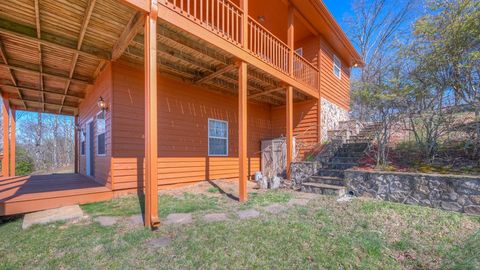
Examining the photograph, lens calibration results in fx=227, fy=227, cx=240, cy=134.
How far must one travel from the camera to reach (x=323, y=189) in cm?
583

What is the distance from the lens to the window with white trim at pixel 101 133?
6.49m

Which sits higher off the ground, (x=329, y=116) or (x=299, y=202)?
(x=329, y=116)

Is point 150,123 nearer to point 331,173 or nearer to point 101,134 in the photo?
point 101,134

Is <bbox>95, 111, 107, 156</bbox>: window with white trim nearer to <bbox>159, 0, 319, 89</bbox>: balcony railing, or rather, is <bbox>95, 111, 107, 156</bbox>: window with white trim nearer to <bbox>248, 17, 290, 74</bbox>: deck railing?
<bbox>159, 0, 319, 89</bbox>: balcony railing

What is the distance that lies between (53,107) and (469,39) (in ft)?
46.7

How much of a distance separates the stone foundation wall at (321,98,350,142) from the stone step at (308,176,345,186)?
9.16ft

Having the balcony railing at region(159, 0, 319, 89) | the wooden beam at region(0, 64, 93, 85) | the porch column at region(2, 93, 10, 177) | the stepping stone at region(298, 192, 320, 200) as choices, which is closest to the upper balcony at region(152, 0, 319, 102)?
the balcony railing at region(159, 0, 319, 89)

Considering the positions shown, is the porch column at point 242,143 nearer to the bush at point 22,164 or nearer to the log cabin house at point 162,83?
the log cabin house at point 162,83

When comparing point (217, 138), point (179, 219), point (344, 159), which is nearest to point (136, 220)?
point (179, 219)

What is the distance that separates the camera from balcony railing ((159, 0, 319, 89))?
4469 millimetres

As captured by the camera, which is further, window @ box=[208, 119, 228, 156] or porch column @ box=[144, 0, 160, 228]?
window @ box=[208, 119, 228, 156]

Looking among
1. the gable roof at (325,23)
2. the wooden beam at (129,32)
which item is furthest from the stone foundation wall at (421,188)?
the wooden beam at (129,32)

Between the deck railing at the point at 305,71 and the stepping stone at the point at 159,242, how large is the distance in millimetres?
6693

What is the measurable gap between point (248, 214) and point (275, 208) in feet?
2.28
